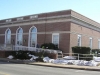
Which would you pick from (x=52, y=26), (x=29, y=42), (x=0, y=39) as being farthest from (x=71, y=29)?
(x=0, y=39)

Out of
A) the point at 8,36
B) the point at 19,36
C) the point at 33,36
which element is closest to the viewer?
the point at 33,36

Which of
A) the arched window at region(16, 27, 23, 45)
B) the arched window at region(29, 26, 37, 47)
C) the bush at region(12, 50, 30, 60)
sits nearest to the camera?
the bush at region(12, 50, 30, 60)

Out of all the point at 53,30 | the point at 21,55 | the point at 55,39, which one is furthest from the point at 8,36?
the point at 21,55

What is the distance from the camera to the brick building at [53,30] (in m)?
29.9

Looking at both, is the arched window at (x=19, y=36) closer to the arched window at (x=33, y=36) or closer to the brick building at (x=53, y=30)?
the brick building at (x=53, y=30)

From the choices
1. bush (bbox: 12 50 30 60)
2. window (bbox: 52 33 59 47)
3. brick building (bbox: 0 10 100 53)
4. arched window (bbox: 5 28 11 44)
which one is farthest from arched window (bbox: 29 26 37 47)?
bush (bbox: 12 50 30 60)

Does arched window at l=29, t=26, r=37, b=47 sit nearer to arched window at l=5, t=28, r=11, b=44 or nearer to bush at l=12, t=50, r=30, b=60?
arched window at l=5, t=28, r=11, b=44

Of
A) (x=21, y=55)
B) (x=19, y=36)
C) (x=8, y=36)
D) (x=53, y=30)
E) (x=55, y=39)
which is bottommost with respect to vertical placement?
(x=21, y=55)

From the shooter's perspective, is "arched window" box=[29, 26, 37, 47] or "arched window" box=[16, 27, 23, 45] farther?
"arched window" box=[16, 27, 23, 45]

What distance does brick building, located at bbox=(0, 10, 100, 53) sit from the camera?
29.9 metres

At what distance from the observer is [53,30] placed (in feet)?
103

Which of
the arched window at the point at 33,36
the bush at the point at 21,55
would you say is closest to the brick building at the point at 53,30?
the arched window at the point at 33,36

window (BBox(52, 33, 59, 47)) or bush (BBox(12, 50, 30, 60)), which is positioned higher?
window (BBox(52, 33, 59, 47))

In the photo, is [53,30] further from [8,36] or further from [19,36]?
[8,36]
